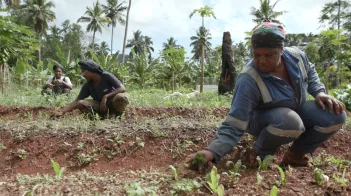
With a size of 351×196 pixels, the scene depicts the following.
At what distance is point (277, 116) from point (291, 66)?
1.21 feet

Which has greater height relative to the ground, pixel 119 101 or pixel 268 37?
pixel 268 37

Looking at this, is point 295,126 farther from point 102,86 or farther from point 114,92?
point 102,86

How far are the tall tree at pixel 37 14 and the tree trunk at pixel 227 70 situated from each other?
25637 millimetres

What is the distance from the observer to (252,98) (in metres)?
2.08

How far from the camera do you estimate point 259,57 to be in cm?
204

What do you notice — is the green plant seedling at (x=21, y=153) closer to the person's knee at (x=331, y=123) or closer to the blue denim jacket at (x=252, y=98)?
the blue denim jacket at (x=252, y=98)

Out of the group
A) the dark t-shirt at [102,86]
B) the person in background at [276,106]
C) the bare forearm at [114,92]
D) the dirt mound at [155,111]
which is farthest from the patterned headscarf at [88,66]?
the person in background at [276,106]

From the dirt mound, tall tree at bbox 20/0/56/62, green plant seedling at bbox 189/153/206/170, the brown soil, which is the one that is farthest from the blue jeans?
tall tree at bbox 20/0/56/62

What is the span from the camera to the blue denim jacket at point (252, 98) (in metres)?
1.95

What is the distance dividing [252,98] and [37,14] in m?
32.5

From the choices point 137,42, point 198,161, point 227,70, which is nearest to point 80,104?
point 198,161

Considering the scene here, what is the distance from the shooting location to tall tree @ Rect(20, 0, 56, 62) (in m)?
30.2

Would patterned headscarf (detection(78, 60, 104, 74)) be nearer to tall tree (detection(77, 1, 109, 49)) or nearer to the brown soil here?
the brown soil

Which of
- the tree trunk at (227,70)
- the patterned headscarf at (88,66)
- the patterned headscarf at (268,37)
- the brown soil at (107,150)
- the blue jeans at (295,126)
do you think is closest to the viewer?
the patterned headscarf at (268,37)
